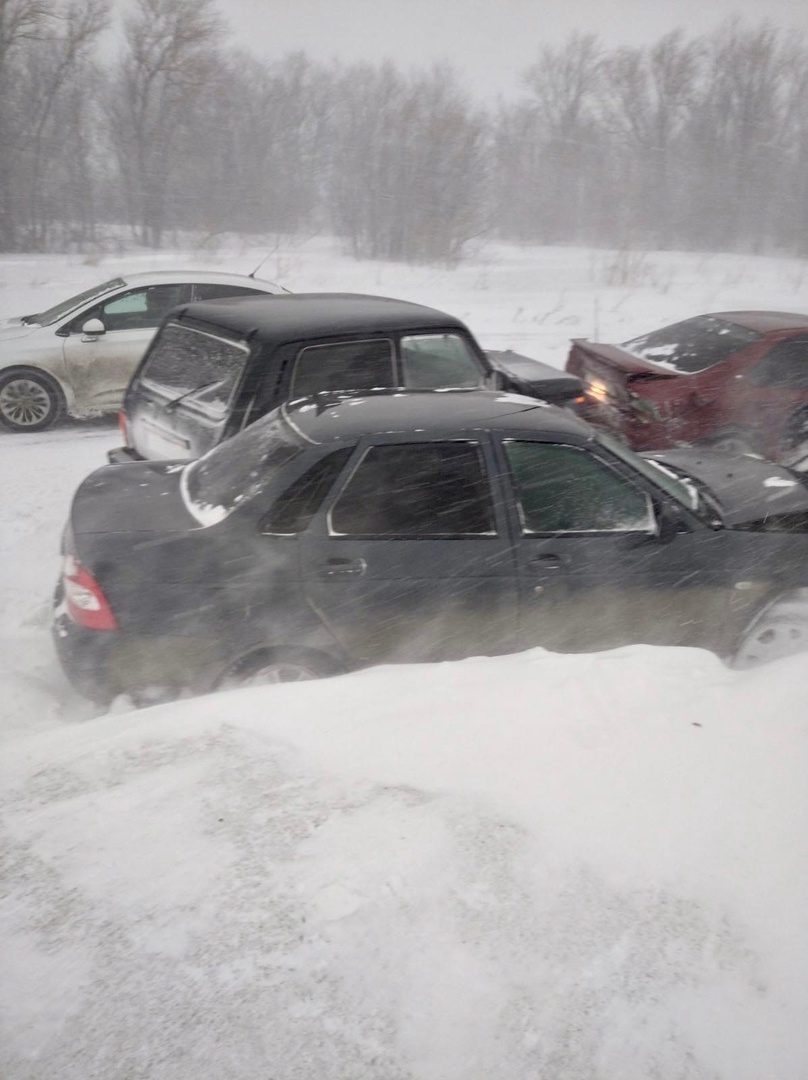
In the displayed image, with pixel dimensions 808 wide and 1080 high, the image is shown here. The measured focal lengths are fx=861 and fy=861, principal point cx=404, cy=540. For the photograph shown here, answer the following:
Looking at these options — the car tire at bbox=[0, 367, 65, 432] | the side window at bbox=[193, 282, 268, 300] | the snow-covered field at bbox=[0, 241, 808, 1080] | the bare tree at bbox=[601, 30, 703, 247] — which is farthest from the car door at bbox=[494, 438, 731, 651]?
the bare tree at bbox=[601, 30, 703, 247]

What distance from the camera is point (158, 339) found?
584 centimetres

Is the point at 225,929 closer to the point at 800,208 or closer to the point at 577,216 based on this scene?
the point at 800,208

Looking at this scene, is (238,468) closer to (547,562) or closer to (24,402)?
(547,562)

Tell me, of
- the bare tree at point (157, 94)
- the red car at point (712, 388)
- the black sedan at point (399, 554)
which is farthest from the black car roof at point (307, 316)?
the bare tree at point (157, 94)

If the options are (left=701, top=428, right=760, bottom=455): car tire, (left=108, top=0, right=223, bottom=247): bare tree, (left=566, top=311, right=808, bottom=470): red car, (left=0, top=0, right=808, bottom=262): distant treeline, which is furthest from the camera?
(left=0, top=0, right=808, bottom=262): distant treeline

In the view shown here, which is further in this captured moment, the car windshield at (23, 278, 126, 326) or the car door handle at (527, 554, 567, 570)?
the car windshield at (23, 278, 126, 326)

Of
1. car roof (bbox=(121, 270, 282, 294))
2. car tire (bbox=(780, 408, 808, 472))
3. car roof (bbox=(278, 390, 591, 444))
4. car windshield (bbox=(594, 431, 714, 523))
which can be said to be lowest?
car tire (bbox=(780, 408, 808, 472))

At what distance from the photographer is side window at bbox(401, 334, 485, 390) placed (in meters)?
5.65

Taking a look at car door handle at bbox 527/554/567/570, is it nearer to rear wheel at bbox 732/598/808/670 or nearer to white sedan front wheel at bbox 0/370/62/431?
rear wheel at bbox 732/598/808/670

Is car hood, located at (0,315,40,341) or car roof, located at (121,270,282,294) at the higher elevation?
car roof, located at (121,270,282,294)

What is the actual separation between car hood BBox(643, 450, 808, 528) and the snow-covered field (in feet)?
3.40

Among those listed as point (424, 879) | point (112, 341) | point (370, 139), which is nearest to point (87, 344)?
point (112, 341)

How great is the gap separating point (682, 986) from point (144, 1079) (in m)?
1.23

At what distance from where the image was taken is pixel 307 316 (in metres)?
5.50
